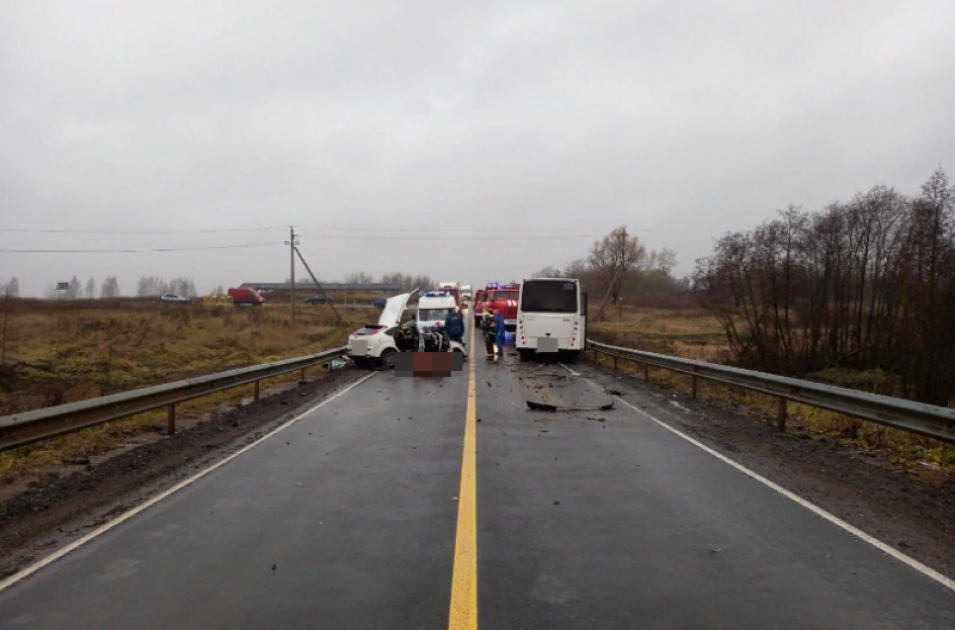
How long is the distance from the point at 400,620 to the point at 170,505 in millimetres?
3519

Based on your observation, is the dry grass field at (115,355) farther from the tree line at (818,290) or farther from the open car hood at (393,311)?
the tree line at (818,290)

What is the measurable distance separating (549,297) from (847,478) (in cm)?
1632

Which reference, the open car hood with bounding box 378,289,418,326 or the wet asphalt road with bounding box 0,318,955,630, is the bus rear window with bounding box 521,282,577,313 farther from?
the wet asphalt road with bounding box 0,318,955,630

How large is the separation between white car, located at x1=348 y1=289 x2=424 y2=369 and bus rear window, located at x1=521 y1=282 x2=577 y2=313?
457 centimetres

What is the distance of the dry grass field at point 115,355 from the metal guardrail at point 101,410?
0.79m

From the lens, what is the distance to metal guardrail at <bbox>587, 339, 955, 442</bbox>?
7258mm

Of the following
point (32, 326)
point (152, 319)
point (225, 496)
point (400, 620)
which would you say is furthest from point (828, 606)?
point (152, 319)

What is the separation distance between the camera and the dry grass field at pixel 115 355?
10211 millimetres

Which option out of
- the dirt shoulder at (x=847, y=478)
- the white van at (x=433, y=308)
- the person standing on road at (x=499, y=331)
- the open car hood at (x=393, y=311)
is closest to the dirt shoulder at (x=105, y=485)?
the dirt shoulder at (x=847, y=478)

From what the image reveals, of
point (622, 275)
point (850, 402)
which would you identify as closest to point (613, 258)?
point (622, 275)

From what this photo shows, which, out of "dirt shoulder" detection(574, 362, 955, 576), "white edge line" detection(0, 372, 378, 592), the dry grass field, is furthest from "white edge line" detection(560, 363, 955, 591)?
the dry grass field

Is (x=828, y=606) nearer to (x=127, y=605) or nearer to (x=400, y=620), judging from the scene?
(x=400, y=620)

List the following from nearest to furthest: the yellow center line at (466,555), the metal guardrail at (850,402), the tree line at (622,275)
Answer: the yellow center line at (466,555) < the metal guardrail at (850,402) < the tree line at (622,275)

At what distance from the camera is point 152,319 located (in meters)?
41.5
